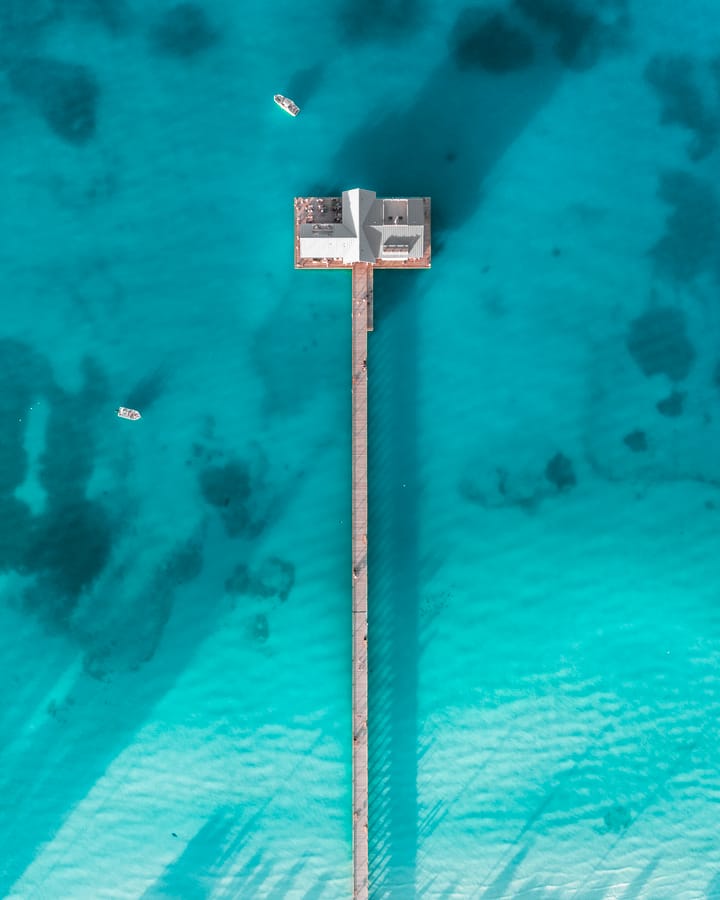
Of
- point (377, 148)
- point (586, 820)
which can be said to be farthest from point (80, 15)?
point (586, 820)

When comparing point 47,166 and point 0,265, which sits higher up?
point 47,166

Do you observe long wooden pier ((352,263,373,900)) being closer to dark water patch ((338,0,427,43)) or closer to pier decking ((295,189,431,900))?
pier decking ((295,189,431,900))

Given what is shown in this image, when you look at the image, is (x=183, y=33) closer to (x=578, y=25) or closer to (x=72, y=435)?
(x=578, y=25)

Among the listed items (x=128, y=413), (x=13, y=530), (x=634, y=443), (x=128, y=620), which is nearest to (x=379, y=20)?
(x=128, y=413)

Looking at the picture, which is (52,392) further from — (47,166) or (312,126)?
(312,126)

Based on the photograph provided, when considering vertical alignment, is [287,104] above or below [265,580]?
above

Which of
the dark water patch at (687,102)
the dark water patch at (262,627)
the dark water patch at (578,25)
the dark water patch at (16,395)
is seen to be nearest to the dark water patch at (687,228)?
the dark water patch at (687,102)

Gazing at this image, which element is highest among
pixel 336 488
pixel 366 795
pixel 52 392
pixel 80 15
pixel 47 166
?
pixel 80 15

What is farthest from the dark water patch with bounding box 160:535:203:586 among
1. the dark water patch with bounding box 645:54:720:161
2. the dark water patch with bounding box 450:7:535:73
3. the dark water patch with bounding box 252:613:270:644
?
the dark water patch with bounding box 645:54:720:161
